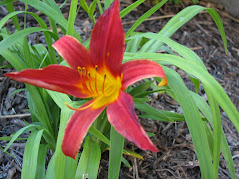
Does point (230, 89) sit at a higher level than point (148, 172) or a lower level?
higher

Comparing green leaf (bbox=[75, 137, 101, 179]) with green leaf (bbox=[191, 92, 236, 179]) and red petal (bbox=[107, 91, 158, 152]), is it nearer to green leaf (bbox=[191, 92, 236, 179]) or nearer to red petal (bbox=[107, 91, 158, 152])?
red petal (bbox=[107, 91, 158, 152])

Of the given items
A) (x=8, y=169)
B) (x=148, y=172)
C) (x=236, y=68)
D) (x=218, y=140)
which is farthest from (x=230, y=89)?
(x=8, y=169)

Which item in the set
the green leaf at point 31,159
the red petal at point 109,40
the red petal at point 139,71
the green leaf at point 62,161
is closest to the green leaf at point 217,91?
the red petal at point 139,71

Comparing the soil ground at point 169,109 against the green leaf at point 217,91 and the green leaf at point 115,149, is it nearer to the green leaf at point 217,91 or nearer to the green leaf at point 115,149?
the green leaf at point 115,149

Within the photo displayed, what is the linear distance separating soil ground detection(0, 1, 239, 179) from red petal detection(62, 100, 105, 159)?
1.95ft

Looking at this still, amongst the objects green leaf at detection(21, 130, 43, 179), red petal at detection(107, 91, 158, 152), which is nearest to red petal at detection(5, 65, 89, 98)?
red petal at detection(107, 91, 158, 152)

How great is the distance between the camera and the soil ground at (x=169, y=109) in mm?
1401

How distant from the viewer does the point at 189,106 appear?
89 cm

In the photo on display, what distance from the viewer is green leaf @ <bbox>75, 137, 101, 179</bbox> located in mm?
1021

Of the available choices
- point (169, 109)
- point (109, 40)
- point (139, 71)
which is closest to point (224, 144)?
point (139, 71)

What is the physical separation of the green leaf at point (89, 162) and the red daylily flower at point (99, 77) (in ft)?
0.90

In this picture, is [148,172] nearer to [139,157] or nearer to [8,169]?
[139,157]

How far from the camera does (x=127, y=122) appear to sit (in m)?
0.73

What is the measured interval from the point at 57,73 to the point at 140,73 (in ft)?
0.86
